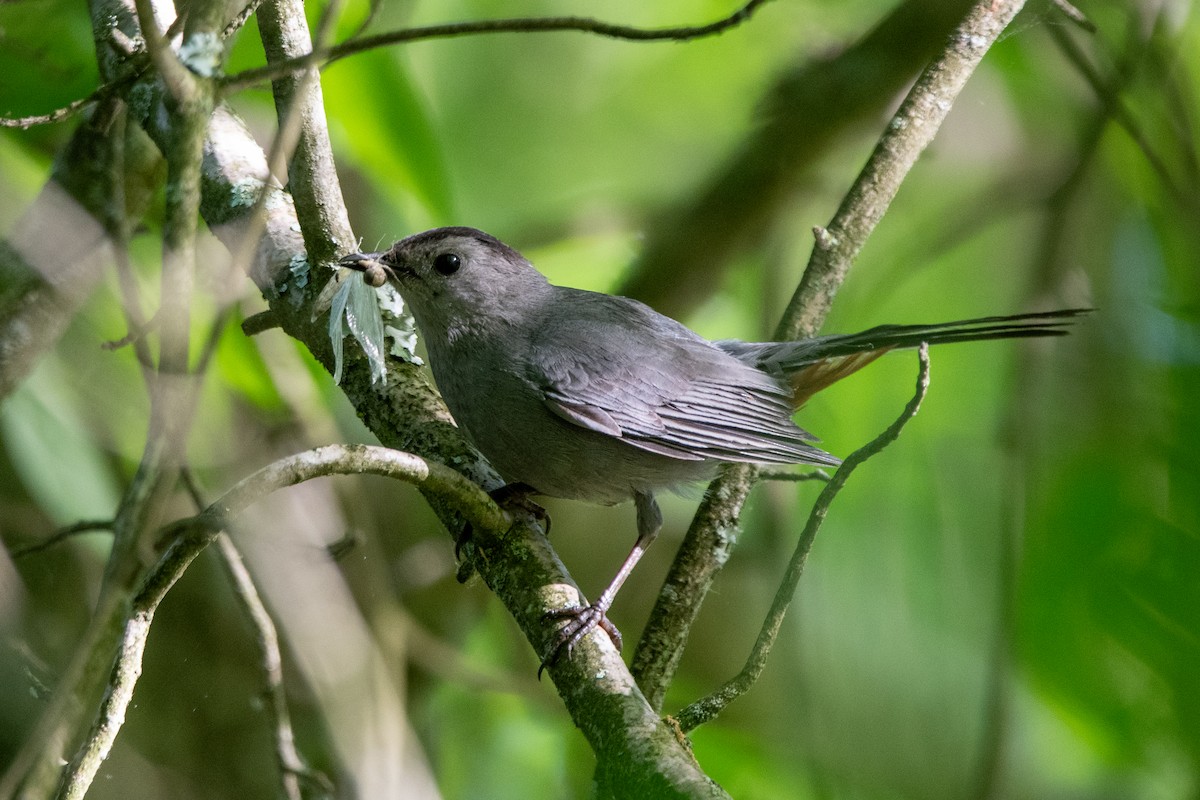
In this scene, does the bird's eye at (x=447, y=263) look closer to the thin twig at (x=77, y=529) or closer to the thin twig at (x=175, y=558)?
the thin twig at (x=77, y=529)

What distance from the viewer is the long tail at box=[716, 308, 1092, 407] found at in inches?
114

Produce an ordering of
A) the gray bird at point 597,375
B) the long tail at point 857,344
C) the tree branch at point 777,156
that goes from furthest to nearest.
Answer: the tree branch at point 777,156 → the gray bird at point 597,375 → the long tail at point 857,344

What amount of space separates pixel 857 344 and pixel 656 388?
0.67m

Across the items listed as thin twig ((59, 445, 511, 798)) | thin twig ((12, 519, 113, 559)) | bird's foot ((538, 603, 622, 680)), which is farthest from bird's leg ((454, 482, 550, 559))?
thin twig ((12, 519, 113, 559))

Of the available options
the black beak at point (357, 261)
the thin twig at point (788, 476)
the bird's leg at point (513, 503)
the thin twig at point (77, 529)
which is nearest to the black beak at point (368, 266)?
the black beak at point (357, 261)

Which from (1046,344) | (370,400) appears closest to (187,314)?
(370,400)

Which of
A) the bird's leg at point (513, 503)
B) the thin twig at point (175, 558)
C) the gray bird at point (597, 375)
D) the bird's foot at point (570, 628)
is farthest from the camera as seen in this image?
the gray bird at point (597, 375)

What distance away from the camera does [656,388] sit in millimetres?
3412

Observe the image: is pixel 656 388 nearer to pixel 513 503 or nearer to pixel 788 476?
pixel 788 476

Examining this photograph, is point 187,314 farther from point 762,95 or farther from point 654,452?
point 762,95

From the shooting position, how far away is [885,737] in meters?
3.67

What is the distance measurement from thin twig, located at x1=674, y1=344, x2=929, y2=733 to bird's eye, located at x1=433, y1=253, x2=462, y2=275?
1586 mm

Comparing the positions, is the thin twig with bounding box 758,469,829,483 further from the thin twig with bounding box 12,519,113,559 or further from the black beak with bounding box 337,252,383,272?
the thin twig with bounding box 12,519,113,559

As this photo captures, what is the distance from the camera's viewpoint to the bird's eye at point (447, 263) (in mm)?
3488
